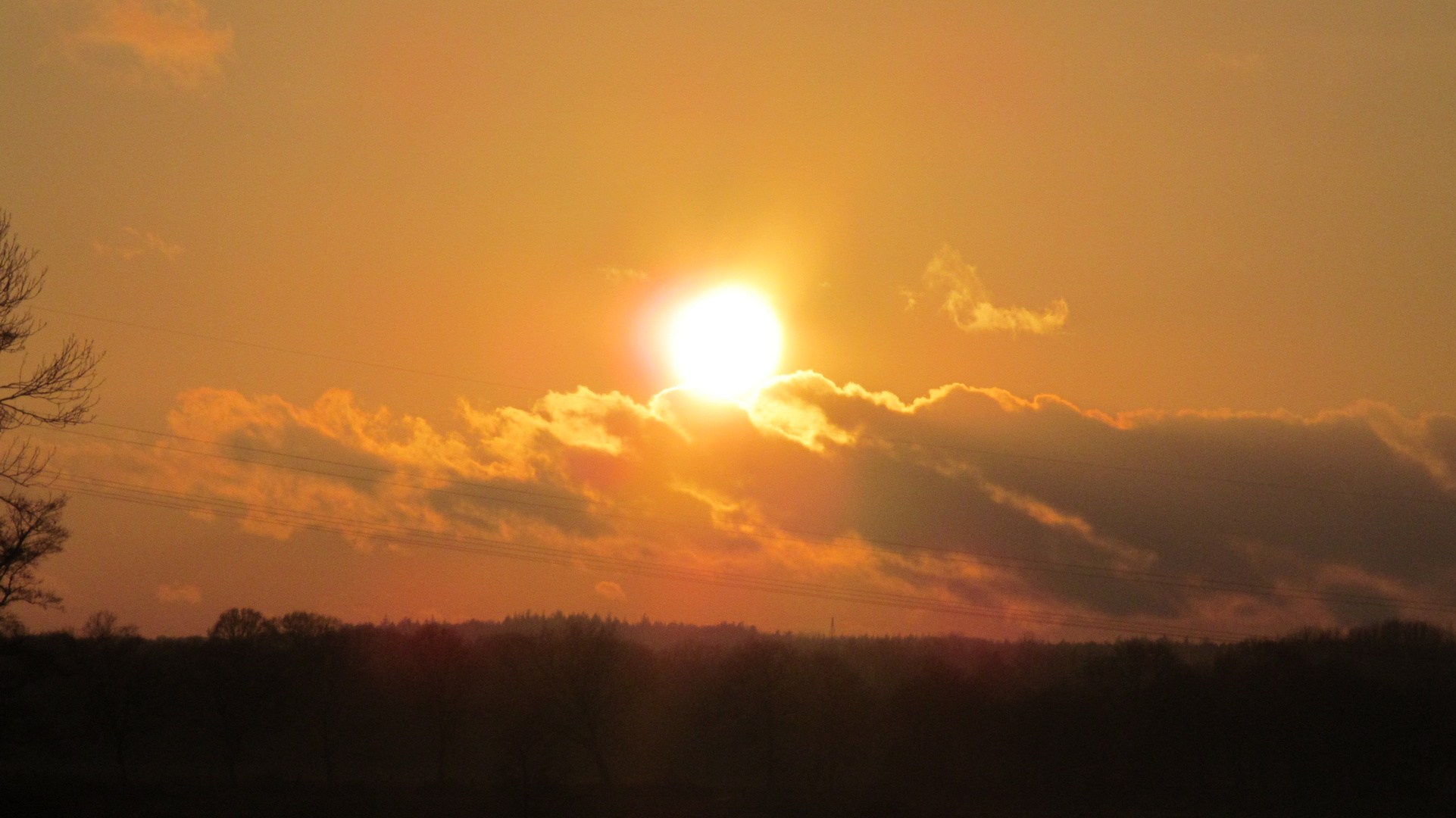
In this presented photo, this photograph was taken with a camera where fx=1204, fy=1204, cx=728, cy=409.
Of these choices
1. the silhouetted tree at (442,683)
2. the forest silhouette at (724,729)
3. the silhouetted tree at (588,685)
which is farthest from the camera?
the silhouetted tree at (442,683)

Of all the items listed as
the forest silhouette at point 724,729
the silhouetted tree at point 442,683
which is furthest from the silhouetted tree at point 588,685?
the silhouetted tree at point 442,683

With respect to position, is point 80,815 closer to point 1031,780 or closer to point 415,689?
point 415,689

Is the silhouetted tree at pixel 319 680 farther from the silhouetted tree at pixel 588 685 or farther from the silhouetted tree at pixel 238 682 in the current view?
the silhouetted tree at pixel 588 685

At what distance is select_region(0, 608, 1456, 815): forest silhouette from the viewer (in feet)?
276

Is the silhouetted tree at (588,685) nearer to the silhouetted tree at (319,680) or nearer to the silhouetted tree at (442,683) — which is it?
the silhouetted tree at (442,683)

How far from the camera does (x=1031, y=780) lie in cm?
9050

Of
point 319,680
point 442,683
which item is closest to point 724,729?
point 442,683

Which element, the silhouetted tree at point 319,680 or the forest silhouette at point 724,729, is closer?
the forest silhouette at point 724,729

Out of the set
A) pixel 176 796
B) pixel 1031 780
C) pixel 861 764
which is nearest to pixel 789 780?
pixel 861 764

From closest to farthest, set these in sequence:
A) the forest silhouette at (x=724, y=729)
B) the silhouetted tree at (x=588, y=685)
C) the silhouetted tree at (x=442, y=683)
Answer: the forest silhouette at (x=724, y=729) → the silhouetted tree at (x=588, y=685) → the silhouetted tree at (x=442, y=683)

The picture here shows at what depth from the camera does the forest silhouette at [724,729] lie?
8412 cm

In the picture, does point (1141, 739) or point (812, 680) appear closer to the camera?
point (1141, 739)

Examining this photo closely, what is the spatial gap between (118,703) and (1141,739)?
78.8 meters

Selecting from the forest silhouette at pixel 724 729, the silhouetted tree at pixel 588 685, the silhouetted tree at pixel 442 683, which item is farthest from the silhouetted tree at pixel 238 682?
the silhouetted tree at pixel 588 685
